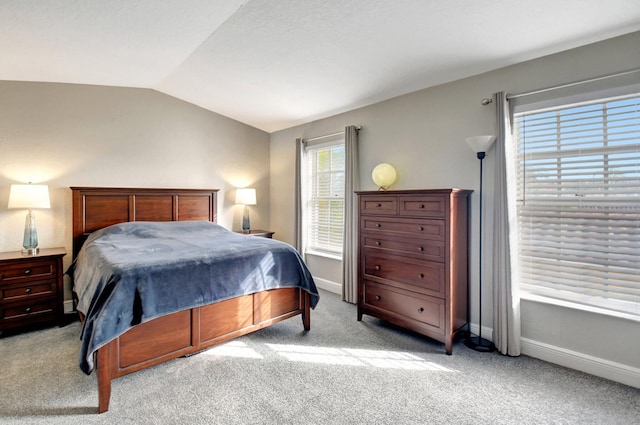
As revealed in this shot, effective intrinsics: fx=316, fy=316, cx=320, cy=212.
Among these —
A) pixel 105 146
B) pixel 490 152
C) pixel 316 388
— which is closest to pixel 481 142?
pixel 490 152

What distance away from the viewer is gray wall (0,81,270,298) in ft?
11.7

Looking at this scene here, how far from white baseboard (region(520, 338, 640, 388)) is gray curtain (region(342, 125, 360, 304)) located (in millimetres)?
1925

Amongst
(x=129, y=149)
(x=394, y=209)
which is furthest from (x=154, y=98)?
(x=394, y=209)

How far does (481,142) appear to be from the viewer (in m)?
2.75

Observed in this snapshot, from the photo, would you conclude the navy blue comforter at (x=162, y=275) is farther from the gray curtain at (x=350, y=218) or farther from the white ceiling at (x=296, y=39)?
the white ceiling at (x=296, y=39)

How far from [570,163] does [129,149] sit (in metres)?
4.93

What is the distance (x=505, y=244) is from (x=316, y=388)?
1.96 meters

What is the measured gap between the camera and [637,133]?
7.35ft

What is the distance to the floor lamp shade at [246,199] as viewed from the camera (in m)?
5.02

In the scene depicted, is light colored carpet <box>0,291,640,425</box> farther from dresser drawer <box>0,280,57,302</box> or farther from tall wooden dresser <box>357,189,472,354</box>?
dresser drawer <box>0,280,57,302</box>

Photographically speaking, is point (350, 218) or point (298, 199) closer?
point (350, 218)

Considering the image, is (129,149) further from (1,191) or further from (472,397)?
(472,397)

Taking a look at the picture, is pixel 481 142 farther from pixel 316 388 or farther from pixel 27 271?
pixel 27 271

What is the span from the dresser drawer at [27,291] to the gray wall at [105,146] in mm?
583
